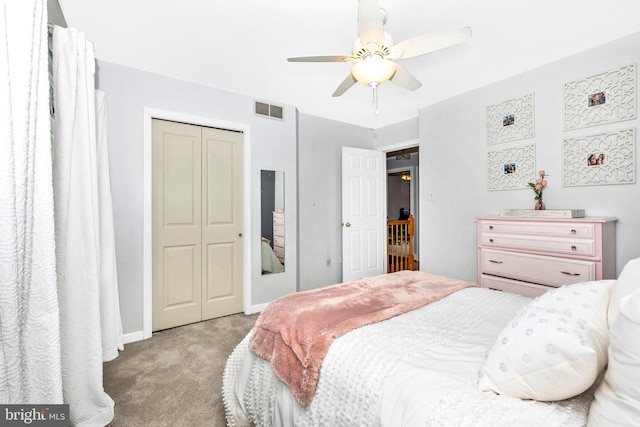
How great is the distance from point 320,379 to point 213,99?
9.81 ft

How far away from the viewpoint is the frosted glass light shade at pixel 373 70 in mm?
1845

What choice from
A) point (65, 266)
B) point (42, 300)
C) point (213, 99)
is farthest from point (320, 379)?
point (213, 99)

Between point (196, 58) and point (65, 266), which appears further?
point (196, 58)

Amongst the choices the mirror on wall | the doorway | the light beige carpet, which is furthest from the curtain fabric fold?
the doorway

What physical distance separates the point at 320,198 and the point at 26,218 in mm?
3233

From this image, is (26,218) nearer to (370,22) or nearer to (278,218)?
(370,22)

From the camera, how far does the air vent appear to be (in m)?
3.45

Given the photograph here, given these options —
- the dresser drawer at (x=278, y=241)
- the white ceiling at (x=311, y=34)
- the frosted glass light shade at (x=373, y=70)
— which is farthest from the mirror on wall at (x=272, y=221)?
the frosted glass light shade at (x=373, y=70)

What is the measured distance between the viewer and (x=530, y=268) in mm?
2494

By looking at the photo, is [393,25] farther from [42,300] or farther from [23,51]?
[42,300]

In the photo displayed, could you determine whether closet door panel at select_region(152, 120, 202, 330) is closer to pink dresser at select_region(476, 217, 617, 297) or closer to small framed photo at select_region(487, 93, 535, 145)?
pink dresser at select_region(476, 217, 617, 297)

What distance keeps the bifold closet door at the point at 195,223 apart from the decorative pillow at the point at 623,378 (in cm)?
313

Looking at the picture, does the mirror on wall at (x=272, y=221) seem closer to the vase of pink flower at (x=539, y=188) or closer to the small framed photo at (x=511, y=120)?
the small framed photo at (x=511, y=120)

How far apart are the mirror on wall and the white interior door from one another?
3.11ft
